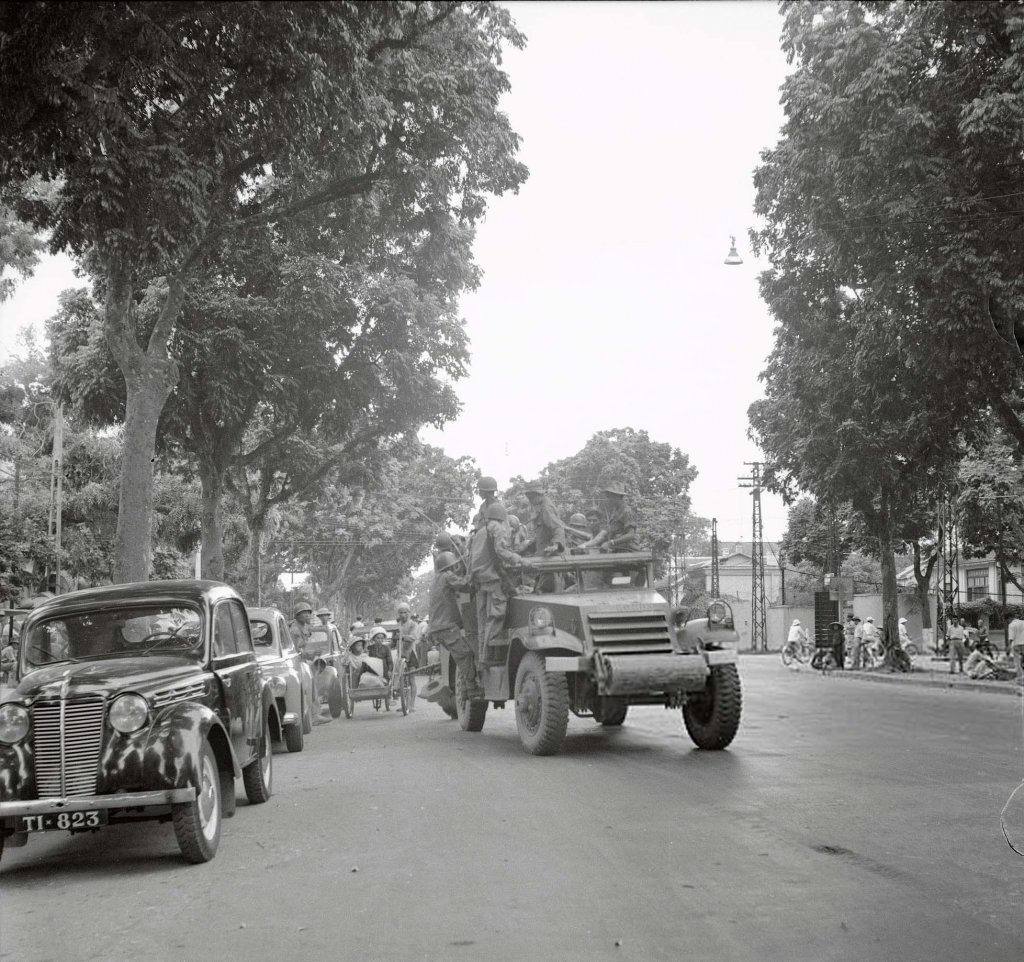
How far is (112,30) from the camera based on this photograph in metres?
5.08

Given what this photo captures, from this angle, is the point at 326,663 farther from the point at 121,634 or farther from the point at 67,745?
the point at 67,745

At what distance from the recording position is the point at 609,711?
12.2 m

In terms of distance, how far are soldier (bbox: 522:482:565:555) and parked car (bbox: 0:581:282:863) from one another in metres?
5.22

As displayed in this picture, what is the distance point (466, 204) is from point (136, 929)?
14406 millimetres

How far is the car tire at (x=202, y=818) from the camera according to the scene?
6.75 metres

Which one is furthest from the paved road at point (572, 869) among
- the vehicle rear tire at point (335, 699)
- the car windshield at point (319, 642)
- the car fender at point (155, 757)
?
the vehicle rear tire at point (335, 699)

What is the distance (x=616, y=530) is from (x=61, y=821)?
25.6 ft

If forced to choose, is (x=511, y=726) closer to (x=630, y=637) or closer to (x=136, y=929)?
(x=630, y=637)

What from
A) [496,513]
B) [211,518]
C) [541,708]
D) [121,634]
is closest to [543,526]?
[496,513]

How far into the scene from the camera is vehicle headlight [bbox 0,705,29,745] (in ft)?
22.1

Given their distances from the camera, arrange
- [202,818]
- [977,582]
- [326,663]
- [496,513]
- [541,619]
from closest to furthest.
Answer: [202,818], [541,619], [496,513], [326,663], [977,582]

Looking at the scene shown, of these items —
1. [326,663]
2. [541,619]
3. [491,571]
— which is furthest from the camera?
[326,663]

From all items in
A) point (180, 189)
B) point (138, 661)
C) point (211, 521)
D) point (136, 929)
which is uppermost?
point (180, 189)

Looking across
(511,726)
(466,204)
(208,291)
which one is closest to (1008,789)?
(511,726)
